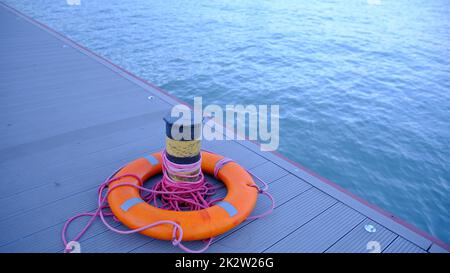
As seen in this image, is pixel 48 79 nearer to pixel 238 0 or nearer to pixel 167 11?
pixel 167 11

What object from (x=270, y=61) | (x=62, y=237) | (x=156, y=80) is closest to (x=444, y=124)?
(x=270, y=61)

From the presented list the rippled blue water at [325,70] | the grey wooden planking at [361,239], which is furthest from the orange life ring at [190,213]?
the rippled blue water at [325,70]

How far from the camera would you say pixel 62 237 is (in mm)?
2047

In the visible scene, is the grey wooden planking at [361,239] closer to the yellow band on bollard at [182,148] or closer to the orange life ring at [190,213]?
the orange life ring at [190,213]

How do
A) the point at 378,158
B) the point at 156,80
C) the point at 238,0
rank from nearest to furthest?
1. the point at 378,158
2. the point at 156,80
3. the point at 238,0

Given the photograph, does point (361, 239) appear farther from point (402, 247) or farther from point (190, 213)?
point (190, 213)

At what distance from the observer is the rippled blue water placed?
4.90 meters

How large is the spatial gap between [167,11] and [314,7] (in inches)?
271

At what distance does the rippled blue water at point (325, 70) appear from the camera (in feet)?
16.1

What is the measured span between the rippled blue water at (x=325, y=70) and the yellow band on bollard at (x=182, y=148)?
3113 mm

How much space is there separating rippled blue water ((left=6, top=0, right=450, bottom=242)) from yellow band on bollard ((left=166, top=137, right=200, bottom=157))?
3.11 metres

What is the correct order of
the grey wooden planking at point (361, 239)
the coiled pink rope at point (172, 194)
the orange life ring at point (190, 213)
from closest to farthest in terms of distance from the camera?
the orange life ring at point (190, 213) → the grey wooden planking at point (361, 239) → the coiled pink rope at point (172, 194)

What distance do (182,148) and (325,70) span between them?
6.94m

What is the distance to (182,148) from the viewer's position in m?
2.16
